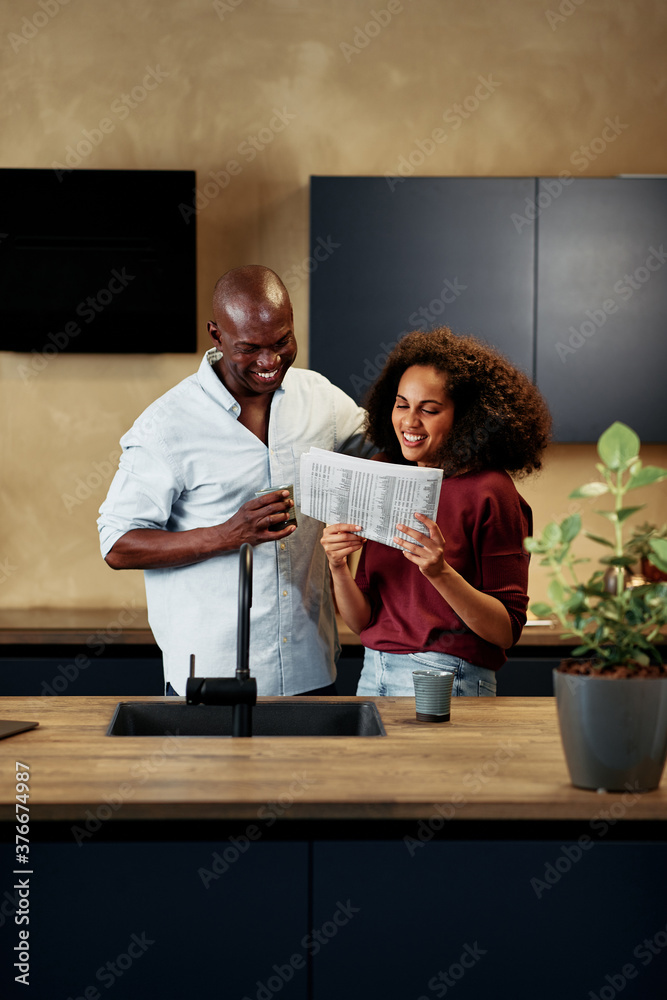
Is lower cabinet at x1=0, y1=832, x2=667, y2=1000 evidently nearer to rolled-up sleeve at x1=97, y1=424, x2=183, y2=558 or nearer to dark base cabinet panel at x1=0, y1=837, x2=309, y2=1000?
dark base cabinet panel at x1=0, y1=837, x2=309, y2=1000

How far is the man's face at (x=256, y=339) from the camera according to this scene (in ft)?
6.81

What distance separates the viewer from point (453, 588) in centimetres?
181

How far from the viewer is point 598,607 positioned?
1.31 m

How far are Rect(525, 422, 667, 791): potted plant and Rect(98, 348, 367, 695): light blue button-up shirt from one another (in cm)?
97

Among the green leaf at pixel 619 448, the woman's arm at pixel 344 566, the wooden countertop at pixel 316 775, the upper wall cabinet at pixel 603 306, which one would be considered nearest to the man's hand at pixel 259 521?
the woman's arm at pixel 344 566

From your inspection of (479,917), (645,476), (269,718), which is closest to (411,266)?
(269,718)

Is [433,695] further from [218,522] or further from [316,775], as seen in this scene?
[218,522]

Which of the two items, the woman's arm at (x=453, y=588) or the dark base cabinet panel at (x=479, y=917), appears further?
the woman's arm at (x=453, y=588)

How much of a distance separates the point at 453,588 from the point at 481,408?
0.43m

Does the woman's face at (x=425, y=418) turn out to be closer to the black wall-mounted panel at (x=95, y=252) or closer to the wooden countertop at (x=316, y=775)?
the wooden countertop at (x=316, y=775)

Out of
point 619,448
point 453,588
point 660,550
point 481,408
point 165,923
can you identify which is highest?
point 481,408

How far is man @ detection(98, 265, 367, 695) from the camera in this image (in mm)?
2115

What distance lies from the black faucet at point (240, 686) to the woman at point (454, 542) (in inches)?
12.7

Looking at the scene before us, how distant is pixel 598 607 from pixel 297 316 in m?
2.35
